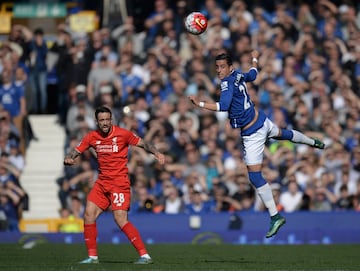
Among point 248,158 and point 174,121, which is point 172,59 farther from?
point 248,158

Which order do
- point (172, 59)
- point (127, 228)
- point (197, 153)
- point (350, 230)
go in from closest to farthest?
point (127, 228)
point (350, 230)
point (197, 153)
point (172, 59)

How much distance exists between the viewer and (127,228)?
14.3m

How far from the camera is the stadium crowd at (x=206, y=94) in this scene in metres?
21.4

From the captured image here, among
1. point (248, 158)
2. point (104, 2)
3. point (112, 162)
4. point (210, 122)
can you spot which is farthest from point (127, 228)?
point (104, 2)

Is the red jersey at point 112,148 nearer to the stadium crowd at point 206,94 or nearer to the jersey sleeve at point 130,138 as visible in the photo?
the jersey sleeve at point 130,138

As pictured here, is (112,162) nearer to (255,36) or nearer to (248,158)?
(248,158)

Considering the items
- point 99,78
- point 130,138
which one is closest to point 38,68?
point 99,78

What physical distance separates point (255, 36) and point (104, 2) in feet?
12.4

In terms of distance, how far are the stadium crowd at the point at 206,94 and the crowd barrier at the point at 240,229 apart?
0.61 m

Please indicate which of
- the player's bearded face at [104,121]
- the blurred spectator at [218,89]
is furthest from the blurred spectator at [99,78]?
the player's bearded face at [104,121]

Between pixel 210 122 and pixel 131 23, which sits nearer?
pixel 210 122

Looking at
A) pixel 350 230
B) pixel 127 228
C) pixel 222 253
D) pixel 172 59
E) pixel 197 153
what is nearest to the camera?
pixel 127 228

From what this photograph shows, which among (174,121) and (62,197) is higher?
(174,121)

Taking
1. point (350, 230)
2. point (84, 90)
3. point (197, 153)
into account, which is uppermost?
point (84, 90)
